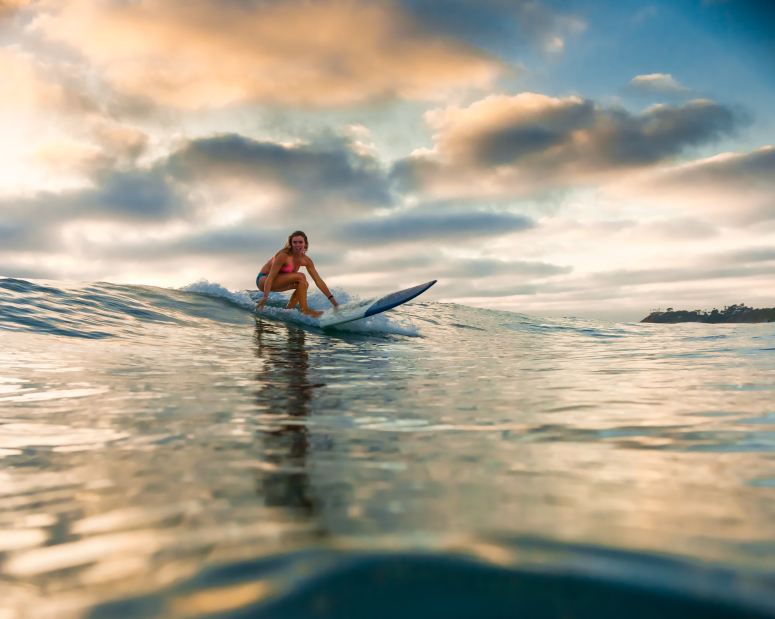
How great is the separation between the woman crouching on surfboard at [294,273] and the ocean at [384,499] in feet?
20.6

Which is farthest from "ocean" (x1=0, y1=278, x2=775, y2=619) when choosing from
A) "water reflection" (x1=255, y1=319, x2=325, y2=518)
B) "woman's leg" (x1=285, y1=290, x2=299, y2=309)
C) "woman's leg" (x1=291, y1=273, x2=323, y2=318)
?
"woman's leg" (x1=285, y1=290, x2=299, y2=309)

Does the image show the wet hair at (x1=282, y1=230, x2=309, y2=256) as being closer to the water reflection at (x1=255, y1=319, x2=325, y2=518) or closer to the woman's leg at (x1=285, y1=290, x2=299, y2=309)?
the woman's leg at (x1=285, y1=290, x2=299, y2=309)

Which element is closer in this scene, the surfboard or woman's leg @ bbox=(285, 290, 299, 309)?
the surfboard

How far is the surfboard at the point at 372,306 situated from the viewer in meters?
8.72

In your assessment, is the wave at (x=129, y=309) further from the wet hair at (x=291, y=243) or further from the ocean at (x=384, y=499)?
the ocean at (x=384, y=499)

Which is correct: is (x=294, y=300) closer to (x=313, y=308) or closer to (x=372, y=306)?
(x=313, y=308)

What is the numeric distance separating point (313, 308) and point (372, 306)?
3.04 m

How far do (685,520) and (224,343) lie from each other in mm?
6154

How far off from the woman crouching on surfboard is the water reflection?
172 inches

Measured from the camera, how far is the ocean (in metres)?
0.85

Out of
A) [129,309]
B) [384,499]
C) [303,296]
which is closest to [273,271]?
[303,296]

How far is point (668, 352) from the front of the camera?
19.9 ft

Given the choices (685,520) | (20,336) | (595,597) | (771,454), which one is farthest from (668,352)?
(20,336)

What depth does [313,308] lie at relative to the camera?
37.3 ft
